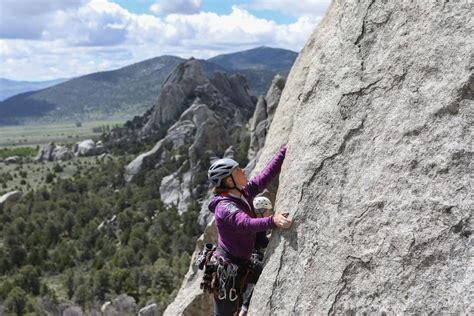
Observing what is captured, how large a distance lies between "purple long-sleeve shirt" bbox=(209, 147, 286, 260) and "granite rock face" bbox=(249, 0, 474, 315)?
40 cm

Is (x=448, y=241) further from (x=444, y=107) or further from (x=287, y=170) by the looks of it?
(x=287, y=170)

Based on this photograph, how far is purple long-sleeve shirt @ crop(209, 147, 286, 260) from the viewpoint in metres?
5.62

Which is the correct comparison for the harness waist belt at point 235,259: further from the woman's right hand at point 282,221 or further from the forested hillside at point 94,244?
the forested hillside at point 94,244

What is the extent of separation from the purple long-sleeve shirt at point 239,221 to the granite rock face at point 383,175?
40cm

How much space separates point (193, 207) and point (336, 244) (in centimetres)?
6394

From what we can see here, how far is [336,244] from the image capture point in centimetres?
514

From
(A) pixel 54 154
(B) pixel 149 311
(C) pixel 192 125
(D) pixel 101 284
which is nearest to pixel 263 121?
(B) pixel 149 311

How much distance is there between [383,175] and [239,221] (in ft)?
5.72

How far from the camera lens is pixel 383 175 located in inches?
197

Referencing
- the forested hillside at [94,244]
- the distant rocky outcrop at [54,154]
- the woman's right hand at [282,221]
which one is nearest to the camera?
the woman's right hand at [282,221]

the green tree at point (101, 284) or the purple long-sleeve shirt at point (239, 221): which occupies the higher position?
the purple long-sleeve shirt at point (239, 221)

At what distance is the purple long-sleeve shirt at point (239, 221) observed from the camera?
221 inches

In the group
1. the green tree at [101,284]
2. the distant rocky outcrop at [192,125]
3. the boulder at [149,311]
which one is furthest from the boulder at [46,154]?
the boulder at [149,311]

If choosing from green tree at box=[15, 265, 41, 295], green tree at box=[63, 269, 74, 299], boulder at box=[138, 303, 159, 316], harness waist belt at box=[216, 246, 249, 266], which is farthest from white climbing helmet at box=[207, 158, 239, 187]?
green tree at box=[15, 265, 41, 295]
